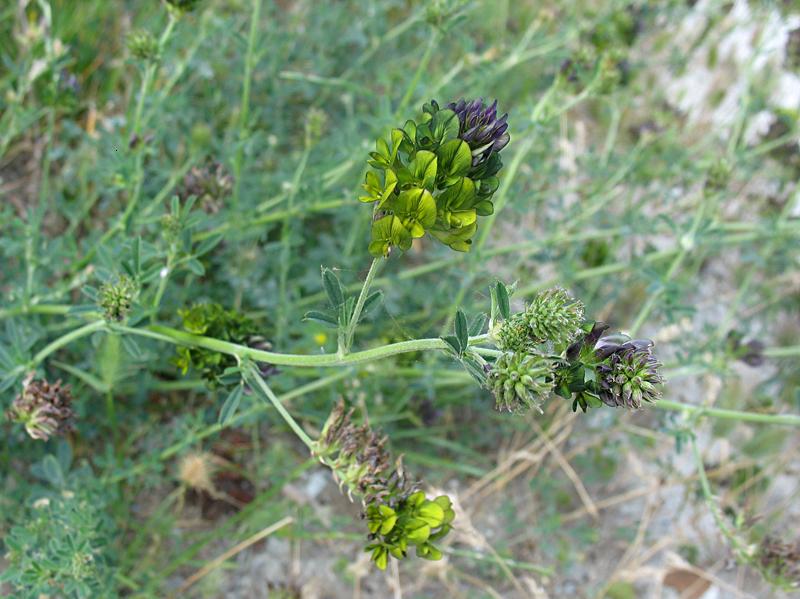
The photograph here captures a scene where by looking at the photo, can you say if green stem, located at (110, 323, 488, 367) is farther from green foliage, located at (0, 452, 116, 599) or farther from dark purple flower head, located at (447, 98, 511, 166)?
green foliage, located at (0, 452, 116, 599)

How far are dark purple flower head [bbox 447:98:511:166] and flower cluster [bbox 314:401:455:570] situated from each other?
2.65 feet

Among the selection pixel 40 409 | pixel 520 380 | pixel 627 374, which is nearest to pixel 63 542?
pixel 40 409

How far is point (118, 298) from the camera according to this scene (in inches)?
91.7

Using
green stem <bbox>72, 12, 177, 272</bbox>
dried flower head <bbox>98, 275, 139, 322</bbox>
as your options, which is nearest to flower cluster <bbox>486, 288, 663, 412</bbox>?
dried flower head <bbox>98, 275, 139, 322</bbox>

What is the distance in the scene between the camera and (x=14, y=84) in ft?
13.1

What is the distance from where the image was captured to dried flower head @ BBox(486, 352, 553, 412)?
5.83 ft

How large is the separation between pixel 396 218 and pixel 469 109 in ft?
0.98

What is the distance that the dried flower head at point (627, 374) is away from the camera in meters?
1.80

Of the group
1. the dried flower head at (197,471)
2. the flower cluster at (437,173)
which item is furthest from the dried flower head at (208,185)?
the flower cluster at (437,173)

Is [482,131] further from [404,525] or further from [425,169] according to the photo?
[404,525]

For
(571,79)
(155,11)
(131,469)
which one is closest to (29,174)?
(155,11)

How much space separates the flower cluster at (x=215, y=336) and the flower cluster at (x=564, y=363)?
0.90 m

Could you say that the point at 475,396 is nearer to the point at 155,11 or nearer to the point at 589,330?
the point at 589,330

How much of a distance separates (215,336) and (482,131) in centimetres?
119
